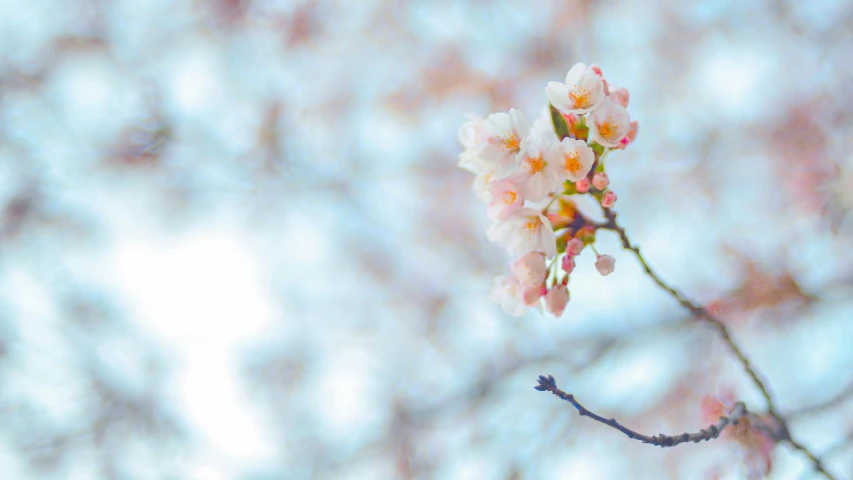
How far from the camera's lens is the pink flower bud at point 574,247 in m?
1.25

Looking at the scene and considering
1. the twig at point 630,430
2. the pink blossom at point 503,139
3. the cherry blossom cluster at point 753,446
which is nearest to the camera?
the twig at point 630,430

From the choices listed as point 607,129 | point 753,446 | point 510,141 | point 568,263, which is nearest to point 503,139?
point 510,141

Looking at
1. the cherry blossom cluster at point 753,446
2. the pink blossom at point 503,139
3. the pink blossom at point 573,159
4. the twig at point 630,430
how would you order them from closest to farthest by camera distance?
the twig at point 630,430 < the pink blossom at point 573,159 < the pink blossom at point 503,139 < the cherry blossom cluster at point 753,446

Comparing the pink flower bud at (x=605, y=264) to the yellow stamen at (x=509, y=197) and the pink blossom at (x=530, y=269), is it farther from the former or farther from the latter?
the yellow stamen at (x=509, y=197)

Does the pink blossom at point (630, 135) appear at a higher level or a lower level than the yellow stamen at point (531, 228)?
higher

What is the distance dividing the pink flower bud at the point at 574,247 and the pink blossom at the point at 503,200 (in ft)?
0.50

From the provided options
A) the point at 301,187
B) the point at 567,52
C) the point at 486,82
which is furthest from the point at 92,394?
the point at 567,52

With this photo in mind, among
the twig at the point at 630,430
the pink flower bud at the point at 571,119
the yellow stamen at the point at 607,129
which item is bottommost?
the twig at the point at 630,430

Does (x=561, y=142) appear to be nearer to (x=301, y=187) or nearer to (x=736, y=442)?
(x=736, y=442)

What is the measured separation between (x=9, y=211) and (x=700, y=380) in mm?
6101

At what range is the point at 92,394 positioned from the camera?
4598 mm

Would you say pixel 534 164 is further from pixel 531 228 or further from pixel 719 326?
pixel 719 326

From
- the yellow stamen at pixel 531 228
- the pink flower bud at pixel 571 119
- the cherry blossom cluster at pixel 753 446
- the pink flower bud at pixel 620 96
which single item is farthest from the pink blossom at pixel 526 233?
the cherry blossom cluster at pixel 753 446

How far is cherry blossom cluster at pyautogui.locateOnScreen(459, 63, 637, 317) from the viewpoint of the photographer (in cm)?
117
